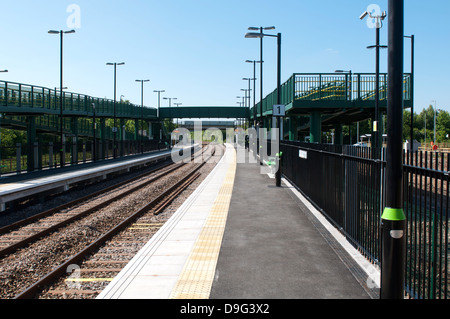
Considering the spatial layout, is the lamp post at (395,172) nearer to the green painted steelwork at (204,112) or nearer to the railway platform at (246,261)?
the railway platform at (246,261)

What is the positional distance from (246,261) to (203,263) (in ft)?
2.59

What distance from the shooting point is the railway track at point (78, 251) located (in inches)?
279

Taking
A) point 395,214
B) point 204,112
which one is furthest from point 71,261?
point 204,112

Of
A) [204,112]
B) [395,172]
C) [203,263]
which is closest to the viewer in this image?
[395,172]

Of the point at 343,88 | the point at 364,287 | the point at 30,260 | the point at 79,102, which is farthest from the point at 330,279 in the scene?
the point at 79,102

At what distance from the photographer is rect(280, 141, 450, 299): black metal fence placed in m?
5.02

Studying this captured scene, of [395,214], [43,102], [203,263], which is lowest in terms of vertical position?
[203,263]

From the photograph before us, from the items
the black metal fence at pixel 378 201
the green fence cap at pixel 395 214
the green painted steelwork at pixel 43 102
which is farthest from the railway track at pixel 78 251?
the green painted steelwork at pixel 43 102

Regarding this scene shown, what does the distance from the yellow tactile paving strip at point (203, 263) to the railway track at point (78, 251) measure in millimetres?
1489

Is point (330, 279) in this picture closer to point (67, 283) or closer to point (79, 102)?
point (67, 283)

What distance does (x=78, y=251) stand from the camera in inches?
367

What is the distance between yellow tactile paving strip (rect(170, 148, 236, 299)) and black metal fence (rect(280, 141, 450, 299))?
9.29ft

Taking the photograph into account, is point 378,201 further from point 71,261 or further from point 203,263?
point 71,261
